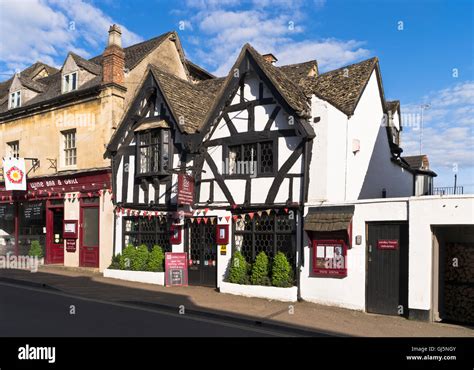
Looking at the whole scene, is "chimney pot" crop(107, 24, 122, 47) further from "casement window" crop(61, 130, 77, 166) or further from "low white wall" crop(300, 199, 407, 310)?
"low white wall" crop(300, 199, 407, 310)

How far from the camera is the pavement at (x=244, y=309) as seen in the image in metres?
8.96

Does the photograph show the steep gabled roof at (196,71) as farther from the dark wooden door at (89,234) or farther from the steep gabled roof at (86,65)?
the dark wooden door at (89,234)

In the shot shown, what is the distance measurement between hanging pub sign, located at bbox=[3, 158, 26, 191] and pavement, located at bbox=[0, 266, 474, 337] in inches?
225

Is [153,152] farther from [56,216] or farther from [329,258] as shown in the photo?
[329,258]

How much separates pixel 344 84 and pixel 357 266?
6866mm

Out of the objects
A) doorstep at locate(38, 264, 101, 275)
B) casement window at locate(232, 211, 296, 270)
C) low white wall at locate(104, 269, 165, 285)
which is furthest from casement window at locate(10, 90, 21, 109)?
casement window at locate(232, 211, 296, 270)

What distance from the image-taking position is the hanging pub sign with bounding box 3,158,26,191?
19.4 m

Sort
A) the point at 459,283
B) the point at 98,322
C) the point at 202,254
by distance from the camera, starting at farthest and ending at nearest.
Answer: the point at 202,254, the point at 459,283, the point at 98,322

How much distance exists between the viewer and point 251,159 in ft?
45.7

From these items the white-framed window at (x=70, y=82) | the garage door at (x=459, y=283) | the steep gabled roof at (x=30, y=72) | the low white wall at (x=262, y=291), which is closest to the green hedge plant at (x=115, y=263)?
the low white wall at (x=262, y=291)

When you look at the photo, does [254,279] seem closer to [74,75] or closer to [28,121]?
[74,75]

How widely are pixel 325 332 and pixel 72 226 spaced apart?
12.9 m

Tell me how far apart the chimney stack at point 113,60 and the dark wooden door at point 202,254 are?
7141 millimetres

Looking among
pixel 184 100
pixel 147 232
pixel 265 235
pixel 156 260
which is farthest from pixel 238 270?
pixel 184 100
